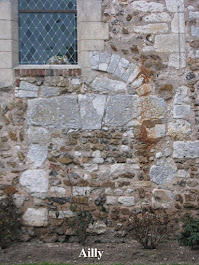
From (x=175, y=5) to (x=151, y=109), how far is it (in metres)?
1.55

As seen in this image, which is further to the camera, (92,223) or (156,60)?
(156,60)

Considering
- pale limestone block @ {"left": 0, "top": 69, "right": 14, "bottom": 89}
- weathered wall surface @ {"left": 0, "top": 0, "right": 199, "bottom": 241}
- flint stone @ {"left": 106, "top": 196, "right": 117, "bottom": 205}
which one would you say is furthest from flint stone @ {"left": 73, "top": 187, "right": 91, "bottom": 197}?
pale limestone block @ {"left": 0, "top": 69, "right": 14, "bottom": 89}

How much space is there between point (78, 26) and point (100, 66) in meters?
0.69

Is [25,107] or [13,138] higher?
[25,107]

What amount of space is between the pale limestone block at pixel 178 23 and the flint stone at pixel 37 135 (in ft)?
7.69

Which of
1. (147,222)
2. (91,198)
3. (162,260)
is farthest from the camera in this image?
(91,198)

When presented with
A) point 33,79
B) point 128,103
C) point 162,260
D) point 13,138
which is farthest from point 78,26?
point 162,260

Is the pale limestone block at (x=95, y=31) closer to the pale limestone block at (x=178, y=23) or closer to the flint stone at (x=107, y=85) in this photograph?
the flint stone at (x=107, y=85)

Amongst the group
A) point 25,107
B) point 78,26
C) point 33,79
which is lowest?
point 25,107

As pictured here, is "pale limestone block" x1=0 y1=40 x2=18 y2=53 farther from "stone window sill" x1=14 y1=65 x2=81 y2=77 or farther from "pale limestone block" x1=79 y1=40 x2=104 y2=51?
"pale limestone block" x1=79 y1=40 x2=104 y2=51

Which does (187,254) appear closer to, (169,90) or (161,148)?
(161,148)

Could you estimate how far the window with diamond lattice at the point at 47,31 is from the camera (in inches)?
216

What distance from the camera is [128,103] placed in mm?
5215

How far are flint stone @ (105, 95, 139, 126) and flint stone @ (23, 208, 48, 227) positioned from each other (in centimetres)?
153
